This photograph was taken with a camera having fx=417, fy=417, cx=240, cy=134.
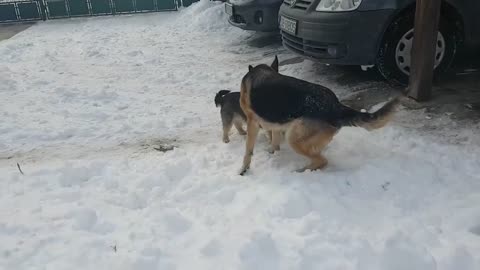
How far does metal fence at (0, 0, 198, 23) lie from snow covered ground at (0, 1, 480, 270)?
26.9 feet

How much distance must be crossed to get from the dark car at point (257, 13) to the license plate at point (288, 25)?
1.96 meters

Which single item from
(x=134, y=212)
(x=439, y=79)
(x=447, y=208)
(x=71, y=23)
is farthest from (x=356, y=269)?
(x=71, y=23)

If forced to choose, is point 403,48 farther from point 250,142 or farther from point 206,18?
point 206,18

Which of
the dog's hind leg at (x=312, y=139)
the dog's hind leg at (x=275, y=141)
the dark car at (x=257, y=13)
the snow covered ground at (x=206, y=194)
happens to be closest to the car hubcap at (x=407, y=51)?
the snow covered ground at (x=206, y=194)

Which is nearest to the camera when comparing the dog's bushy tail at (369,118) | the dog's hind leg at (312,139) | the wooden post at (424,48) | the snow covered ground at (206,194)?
the snow covered ground at (206,194)

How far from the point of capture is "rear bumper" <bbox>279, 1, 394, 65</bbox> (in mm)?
5094

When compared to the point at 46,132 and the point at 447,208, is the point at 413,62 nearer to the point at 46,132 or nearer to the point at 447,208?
the point at 447,208

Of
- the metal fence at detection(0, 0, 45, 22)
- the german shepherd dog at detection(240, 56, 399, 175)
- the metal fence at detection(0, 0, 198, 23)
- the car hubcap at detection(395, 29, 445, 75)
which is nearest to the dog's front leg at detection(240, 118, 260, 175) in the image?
the german shepherd dog at detection(240, 56, 399, 175)

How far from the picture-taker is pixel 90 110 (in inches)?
230

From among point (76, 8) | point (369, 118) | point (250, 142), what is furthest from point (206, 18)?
point (369, 118)

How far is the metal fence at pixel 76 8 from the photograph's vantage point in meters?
13.7

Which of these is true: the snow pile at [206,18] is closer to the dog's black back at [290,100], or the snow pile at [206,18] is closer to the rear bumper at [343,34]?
the rear bumper at [343,34]

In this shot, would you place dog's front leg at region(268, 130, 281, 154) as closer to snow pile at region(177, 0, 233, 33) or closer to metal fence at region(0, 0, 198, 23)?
snow pile at region(177, 0, 233, 33)

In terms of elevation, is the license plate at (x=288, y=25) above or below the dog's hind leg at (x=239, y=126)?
above
